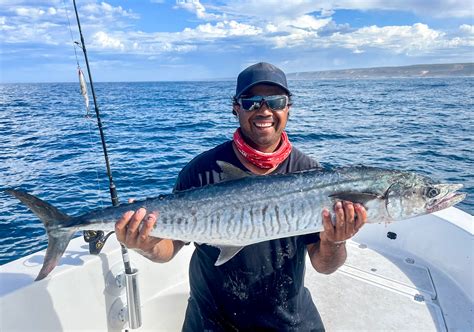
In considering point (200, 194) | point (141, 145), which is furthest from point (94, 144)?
point (200, 194)

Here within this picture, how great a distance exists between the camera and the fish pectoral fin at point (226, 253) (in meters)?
2.36

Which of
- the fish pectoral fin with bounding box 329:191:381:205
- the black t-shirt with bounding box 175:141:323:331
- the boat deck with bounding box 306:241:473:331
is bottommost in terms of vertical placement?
the boat deck with bounding box 306:241:473:331

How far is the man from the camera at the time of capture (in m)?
2.52

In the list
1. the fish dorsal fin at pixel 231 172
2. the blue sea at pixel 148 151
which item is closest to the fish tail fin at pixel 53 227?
the fish dorsal fin at pixel 231 172

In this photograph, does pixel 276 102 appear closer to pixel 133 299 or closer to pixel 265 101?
pixel 265 101

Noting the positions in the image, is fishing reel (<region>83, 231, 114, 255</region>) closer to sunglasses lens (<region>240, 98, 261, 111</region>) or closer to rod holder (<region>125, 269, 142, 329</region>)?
rod holder (<region>125, 269, 142, 329</region>)

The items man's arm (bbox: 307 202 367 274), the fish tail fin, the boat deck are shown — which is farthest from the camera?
the boat deck

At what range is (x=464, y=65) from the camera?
17962 cm

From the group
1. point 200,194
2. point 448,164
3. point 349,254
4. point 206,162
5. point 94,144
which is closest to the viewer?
point 200,194

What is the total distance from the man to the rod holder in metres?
0.51

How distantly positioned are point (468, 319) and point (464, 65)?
697 ft

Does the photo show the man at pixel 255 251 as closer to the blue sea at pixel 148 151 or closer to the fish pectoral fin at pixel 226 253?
the fish pectoral fin at pixel 226 253

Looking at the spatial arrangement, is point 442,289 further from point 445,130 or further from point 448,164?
point 445,130

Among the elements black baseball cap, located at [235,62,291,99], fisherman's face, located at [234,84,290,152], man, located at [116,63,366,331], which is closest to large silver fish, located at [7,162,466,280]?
man, located at [116,63,366,331]
